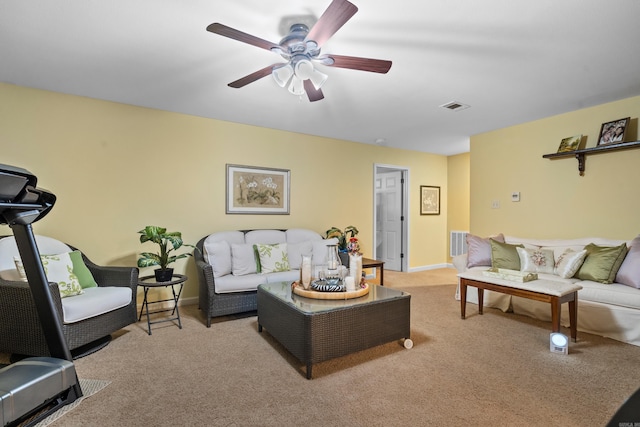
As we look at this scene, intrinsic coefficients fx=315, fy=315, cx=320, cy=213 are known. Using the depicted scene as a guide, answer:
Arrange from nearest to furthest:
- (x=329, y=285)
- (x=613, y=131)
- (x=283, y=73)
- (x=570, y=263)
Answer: (x=283, y=73) < (x=329, y=285) < (x=570, y=263) < (x=613, y=131)

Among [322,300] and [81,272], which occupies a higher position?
[81,272]

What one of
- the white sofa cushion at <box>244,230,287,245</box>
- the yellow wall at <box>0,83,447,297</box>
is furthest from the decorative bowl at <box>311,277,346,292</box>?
the yellow wall at <box>0,83,447,297</box>

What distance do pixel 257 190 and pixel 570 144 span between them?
12.8 feet

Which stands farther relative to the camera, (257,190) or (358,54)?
(257,190)

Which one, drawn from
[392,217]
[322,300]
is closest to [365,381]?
[322,300]

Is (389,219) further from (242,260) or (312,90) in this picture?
(312,90)

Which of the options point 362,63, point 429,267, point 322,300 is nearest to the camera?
point 362,63

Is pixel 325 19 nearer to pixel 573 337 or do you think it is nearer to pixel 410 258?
pixel 573 337

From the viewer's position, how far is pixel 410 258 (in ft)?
19.9

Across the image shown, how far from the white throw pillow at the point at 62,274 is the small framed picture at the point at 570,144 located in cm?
522

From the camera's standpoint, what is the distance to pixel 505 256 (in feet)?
12.1

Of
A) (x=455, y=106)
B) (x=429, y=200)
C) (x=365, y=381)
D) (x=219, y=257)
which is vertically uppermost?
(x=455, y=106)

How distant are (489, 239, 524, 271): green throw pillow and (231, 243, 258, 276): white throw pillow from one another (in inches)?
111

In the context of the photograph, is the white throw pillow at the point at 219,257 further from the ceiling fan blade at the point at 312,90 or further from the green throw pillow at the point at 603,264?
the green throw pillow at the point at 603,264
